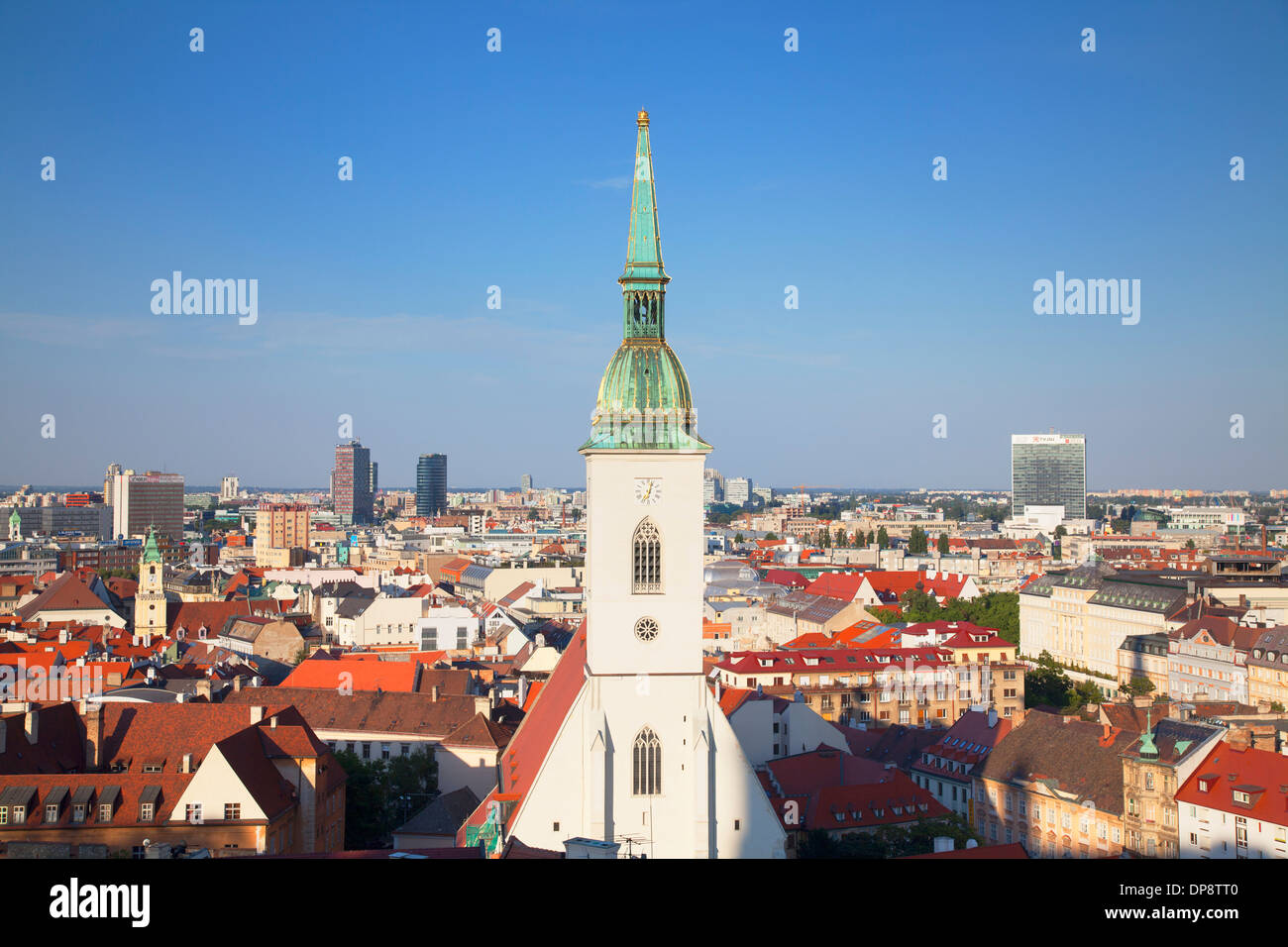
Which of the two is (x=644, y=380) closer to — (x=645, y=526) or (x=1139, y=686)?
(x=645, y=526)

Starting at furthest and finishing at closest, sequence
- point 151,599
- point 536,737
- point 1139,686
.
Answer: point 151,599
point 1139,686
point 536,737

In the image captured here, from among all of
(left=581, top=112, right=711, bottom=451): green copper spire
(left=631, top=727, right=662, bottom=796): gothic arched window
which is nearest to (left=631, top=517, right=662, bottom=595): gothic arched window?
(left=581, top=112, right=711, bottom=451): green copper spire

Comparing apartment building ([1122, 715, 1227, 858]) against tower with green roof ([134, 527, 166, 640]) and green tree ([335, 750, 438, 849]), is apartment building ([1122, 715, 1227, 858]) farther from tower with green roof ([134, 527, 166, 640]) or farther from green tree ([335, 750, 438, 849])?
tower with green roof ([134, 527, 166, 640])

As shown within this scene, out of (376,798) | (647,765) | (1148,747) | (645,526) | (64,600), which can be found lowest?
(376,798)

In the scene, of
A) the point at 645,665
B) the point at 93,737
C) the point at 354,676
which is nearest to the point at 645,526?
the point at 645,665

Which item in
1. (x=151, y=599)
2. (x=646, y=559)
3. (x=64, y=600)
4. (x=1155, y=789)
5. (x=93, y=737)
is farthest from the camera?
(x=64, y=600)

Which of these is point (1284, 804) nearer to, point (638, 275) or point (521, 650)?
point (638, 275)

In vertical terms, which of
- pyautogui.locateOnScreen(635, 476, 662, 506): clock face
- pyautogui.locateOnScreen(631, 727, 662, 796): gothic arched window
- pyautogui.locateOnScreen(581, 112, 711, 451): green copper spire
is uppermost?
pyautogui.locateOnScreen(581, 112, 711, 451): green copper spire
